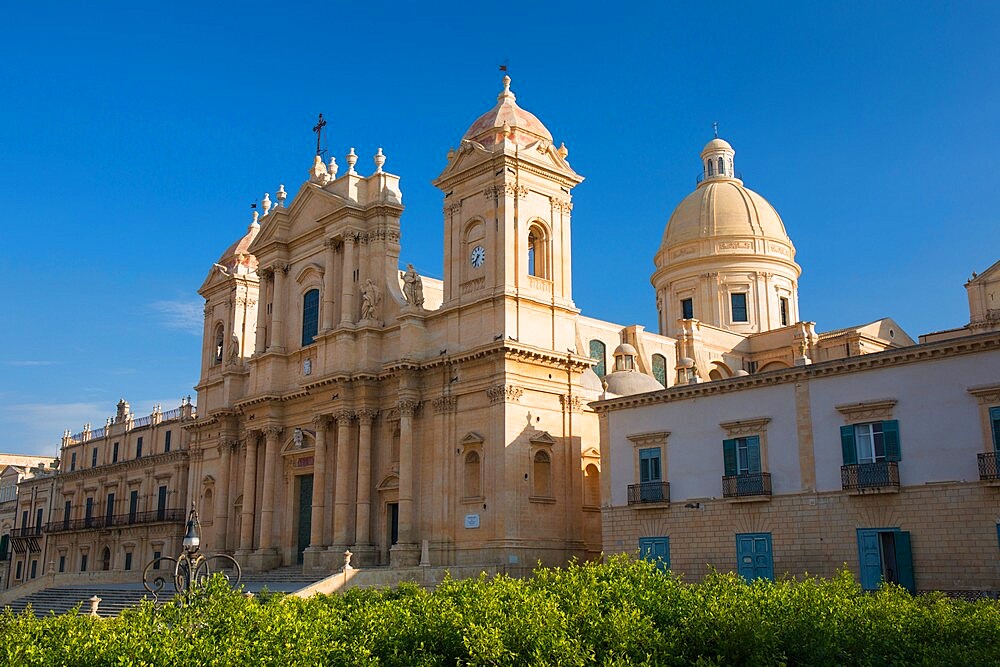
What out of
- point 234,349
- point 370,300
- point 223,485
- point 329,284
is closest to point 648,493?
point 370,300

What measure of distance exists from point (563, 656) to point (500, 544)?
63.9ft

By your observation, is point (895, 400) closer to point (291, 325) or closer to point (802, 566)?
point (802, 566)

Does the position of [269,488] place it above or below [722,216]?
below

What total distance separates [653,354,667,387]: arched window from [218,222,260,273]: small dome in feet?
67.3

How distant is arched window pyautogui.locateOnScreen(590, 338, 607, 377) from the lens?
46.7 meters

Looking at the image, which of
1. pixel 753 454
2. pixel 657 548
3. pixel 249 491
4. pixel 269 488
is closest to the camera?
pixel 753 454

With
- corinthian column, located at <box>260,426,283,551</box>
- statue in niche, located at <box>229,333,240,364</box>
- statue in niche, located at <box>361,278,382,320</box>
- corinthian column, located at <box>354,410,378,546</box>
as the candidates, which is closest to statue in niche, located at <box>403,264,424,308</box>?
statue in niche, located at <box>361,278,382,320</box>

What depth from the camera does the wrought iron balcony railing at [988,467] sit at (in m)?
23.0

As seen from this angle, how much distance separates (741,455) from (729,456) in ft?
1.19

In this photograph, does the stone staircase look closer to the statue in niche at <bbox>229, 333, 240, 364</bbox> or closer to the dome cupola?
the statue in niche at <bbox>229, 333, 240, 364</bbox>

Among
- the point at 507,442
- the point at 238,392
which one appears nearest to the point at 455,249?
the point at 507,442

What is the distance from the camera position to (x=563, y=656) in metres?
12.6

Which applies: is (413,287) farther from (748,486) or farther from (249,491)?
(748,486)

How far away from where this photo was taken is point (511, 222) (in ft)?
113
